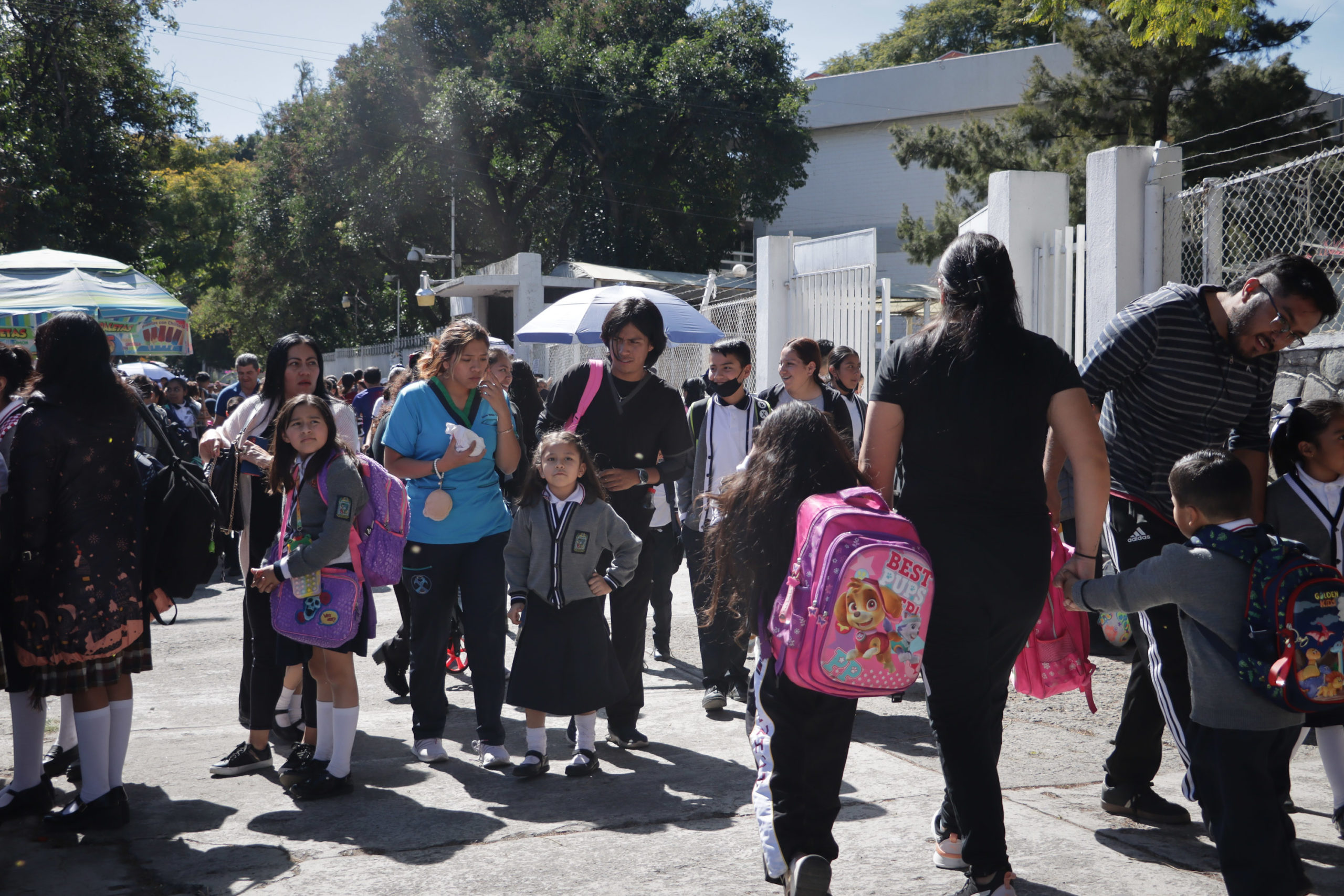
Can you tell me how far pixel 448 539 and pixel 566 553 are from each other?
0.55 meters

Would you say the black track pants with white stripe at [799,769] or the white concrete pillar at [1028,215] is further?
the white concrete pillar at [1028,215]

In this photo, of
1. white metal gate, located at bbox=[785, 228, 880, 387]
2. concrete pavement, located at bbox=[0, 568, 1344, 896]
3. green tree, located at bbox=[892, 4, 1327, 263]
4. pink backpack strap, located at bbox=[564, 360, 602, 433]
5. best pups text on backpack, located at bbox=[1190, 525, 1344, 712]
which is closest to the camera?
best pups text on backpack, located at bbox=[1190, 525, 1344, 712]

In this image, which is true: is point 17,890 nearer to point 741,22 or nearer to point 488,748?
point 488,748

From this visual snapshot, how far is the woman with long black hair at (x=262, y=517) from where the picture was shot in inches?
187

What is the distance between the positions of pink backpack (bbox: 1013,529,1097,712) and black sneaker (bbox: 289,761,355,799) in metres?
2.59

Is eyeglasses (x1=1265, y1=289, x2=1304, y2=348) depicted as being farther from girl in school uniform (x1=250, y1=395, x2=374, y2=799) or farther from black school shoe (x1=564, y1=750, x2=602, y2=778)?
girl in school uniform (x1=250, y1=395, x2=374, y2=799)

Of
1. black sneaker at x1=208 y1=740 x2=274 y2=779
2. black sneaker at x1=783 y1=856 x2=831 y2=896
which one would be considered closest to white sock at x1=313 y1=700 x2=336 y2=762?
black sneaker at x1=208 y1=740 x2=274 y2=779

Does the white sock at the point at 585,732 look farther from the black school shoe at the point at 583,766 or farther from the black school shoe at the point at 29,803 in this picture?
the black school shoe at the point at 29,803

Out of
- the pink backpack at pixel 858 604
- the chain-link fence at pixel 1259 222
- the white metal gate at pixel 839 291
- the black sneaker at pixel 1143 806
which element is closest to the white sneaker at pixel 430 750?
the pink backpack at pixel 858 604

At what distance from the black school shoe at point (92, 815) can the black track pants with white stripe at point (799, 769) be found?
238 cm

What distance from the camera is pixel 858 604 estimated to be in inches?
115

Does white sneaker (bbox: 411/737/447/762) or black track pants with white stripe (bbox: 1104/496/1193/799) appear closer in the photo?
black track pants with white stripe (bbox: 1104/496/1193/799)

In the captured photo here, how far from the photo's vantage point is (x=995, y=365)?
3135mm

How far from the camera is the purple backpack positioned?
4547mm
